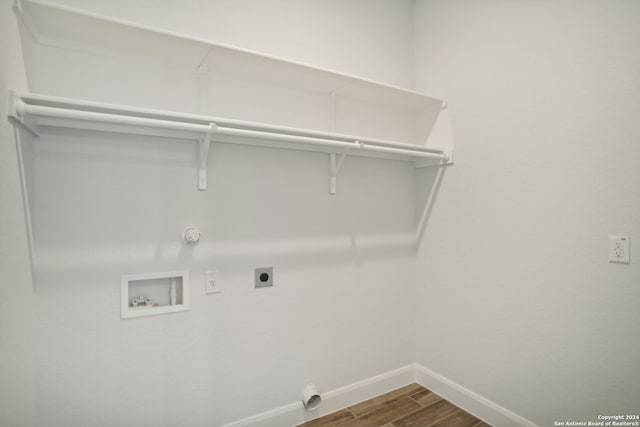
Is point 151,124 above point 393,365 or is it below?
above

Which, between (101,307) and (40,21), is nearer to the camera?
(40,21)

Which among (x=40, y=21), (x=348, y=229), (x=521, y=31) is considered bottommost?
(x=348, y=229)

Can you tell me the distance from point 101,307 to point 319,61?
167cm

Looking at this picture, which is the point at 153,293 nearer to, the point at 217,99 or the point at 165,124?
the point at 165,124

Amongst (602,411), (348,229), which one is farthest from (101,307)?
(602,411)

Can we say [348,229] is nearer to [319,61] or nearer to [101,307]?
[319,61]

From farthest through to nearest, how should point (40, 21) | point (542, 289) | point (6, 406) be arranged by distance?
point (542, 289)
point (40, 21)
point (6, 406)

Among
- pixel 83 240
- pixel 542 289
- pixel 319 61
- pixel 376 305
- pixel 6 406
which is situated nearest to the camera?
pixel 6 406

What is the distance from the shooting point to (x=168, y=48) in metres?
1.33

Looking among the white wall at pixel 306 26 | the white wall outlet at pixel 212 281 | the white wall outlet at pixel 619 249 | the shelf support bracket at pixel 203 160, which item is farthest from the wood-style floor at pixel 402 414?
the white wall at pixel 306 26

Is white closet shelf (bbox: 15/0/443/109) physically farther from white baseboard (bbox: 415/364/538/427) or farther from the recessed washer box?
white baseboard (bbox: 415/364/538/427)

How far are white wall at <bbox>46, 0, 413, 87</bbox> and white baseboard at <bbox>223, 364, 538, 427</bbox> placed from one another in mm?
1948

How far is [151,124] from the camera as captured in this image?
46.5 inches

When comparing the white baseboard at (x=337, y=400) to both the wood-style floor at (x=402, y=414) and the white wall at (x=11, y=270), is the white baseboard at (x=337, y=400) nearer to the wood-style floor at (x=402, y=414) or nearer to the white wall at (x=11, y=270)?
the wood-style floor at (x=402, y=414)
